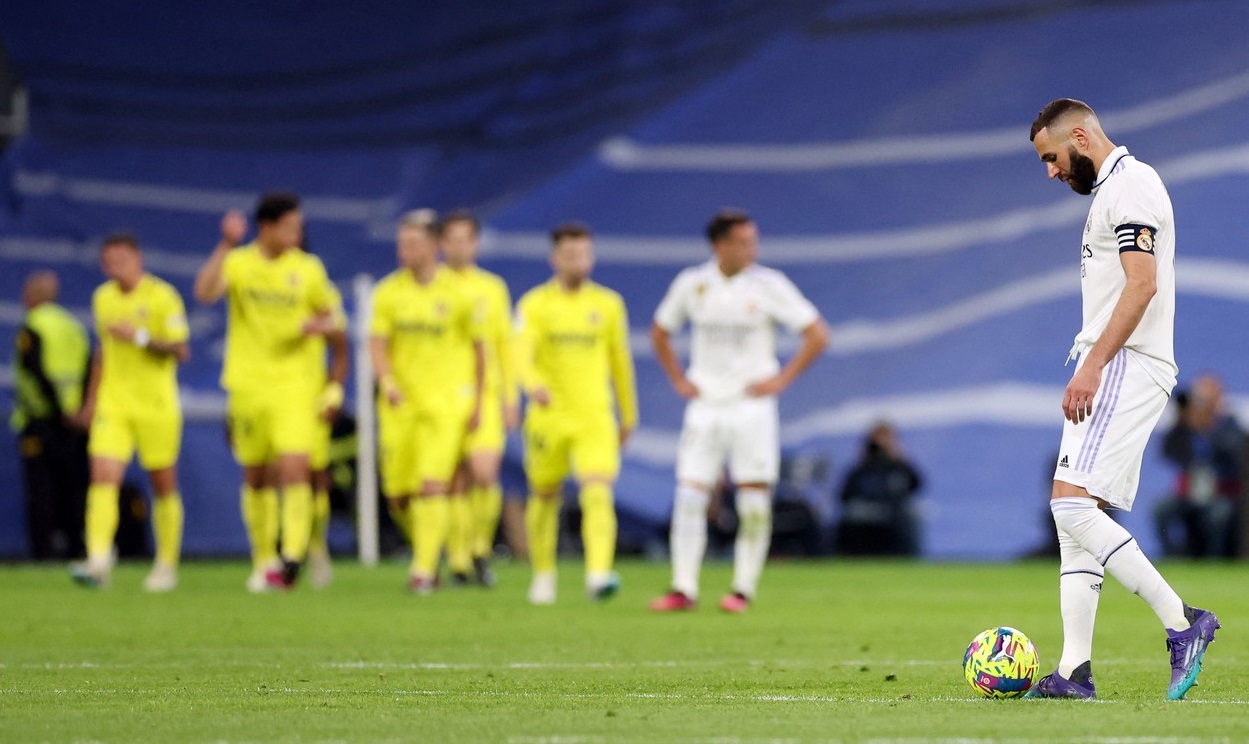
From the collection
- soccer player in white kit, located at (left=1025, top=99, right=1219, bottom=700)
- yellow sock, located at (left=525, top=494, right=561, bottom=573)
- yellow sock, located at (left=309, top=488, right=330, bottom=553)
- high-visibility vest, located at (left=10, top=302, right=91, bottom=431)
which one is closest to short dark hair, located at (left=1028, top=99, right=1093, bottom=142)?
soccer player in white kit, located at (left=1025, top=99, right=1219, bottom=700)

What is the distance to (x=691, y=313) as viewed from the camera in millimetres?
13109

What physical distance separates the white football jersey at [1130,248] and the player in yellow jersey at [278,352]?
8010 millimetres

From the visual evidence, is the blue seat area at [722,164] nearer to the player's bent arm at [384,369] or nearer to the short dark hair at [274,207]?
the short dark hair at [274,207]

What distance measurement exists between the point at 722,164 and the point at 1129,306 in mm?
15855

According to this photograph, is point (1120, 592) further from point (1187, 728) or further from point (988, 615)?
point (1187, 728)

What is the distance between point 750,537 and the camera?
12883mm

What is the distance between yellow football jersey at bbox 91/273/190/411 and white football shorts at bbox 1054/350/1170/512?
902 centimetres

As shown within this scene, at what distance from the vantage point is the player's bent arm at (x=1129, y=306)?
275 inches

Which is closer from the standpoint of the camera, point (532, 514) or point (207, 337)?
point (532, 514)

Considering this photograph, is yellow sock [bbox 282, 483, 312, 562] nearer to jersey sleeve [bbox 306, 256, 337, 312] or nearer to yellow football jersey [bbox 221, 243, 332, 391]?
yellow football jersey [bbox 221, 243, 332, 391]

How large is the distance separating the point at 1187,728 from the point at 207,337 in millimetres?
16364

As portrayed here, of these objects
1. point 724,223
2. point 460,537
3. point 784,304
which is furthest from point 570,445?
point 460,537

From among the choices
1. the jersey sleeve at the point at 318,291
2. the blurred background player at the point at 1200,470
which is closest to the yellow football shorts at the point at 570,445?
the jersey sleeve at the point at 318,291

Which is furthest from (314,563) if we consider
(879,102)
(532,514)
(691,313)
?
(879,102)
